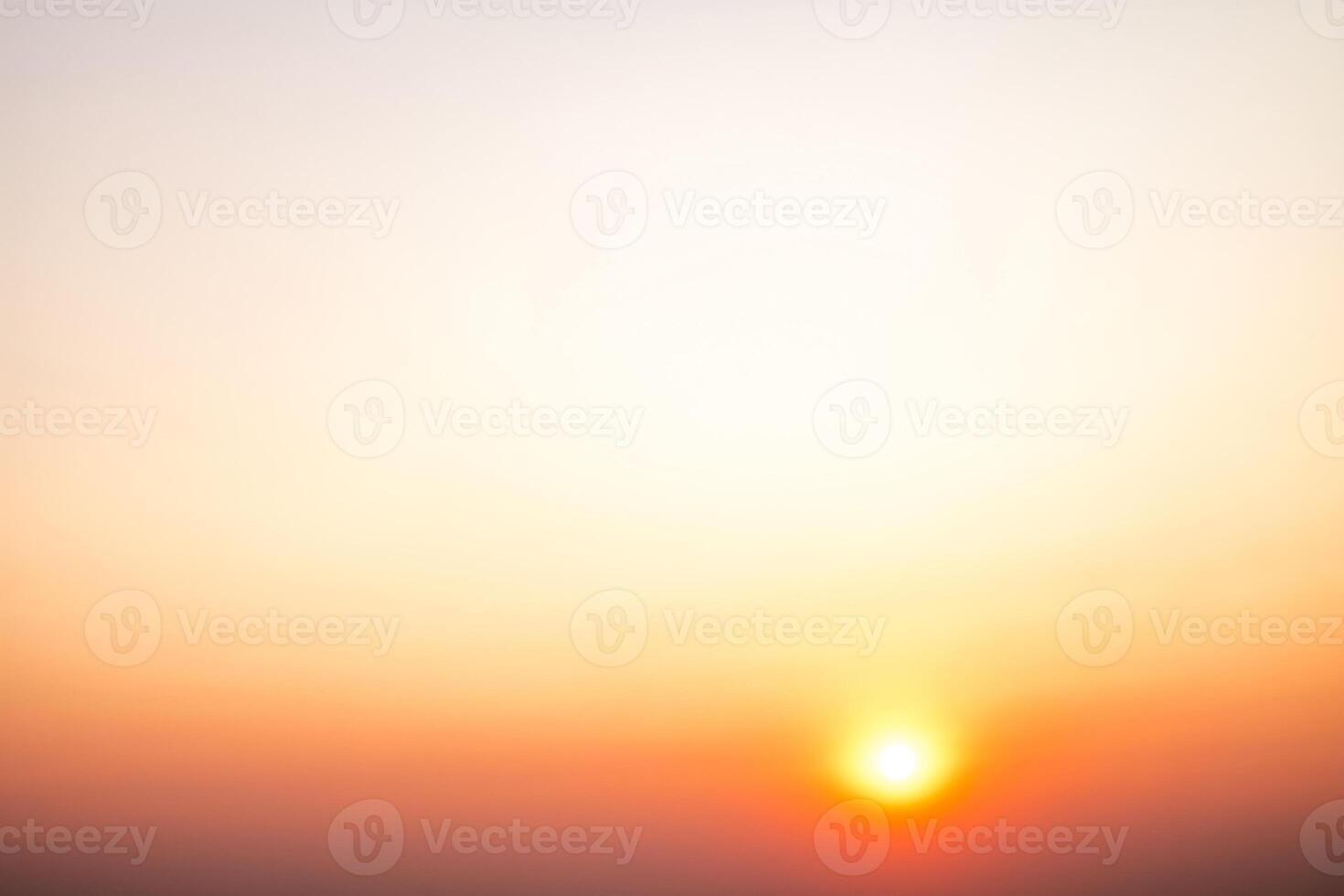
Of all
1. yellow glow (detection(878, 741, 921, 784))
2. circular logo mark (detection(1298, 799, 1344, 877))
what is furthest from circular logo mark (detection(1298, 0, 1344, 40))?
yellow glow (detection(878, 741, 921, 784))

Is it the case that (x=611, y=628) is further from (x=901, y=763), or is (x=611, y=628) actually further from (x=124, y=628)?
(x=124, y=628)

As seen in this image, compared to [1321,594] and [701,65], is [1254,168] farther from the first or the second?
[701,65]

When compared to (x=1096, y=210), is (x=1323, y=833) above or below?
below

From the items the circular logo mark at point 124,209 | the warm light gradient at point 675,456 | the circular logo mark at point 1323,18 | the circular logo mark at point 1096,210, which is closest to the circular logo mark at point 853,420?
the warm light gradient at point 675,456

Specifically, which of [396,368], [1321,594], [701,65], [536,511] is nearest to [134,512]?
[396,368]

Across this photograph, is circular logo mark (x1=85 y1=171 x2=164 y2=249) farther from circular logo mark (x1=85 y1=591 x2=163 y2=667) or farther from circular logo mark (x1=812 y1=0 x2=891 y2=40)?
circular logo mark (x1=812 y1=0 x2=891 y2=40)

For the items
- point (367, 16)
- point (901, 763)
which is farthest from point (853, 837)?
point (367, 16)

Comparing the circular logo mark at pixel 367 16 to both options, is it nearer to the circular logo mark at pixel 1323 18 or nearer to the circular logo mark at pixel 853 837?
the circular logo mark at pixel 1323 18
